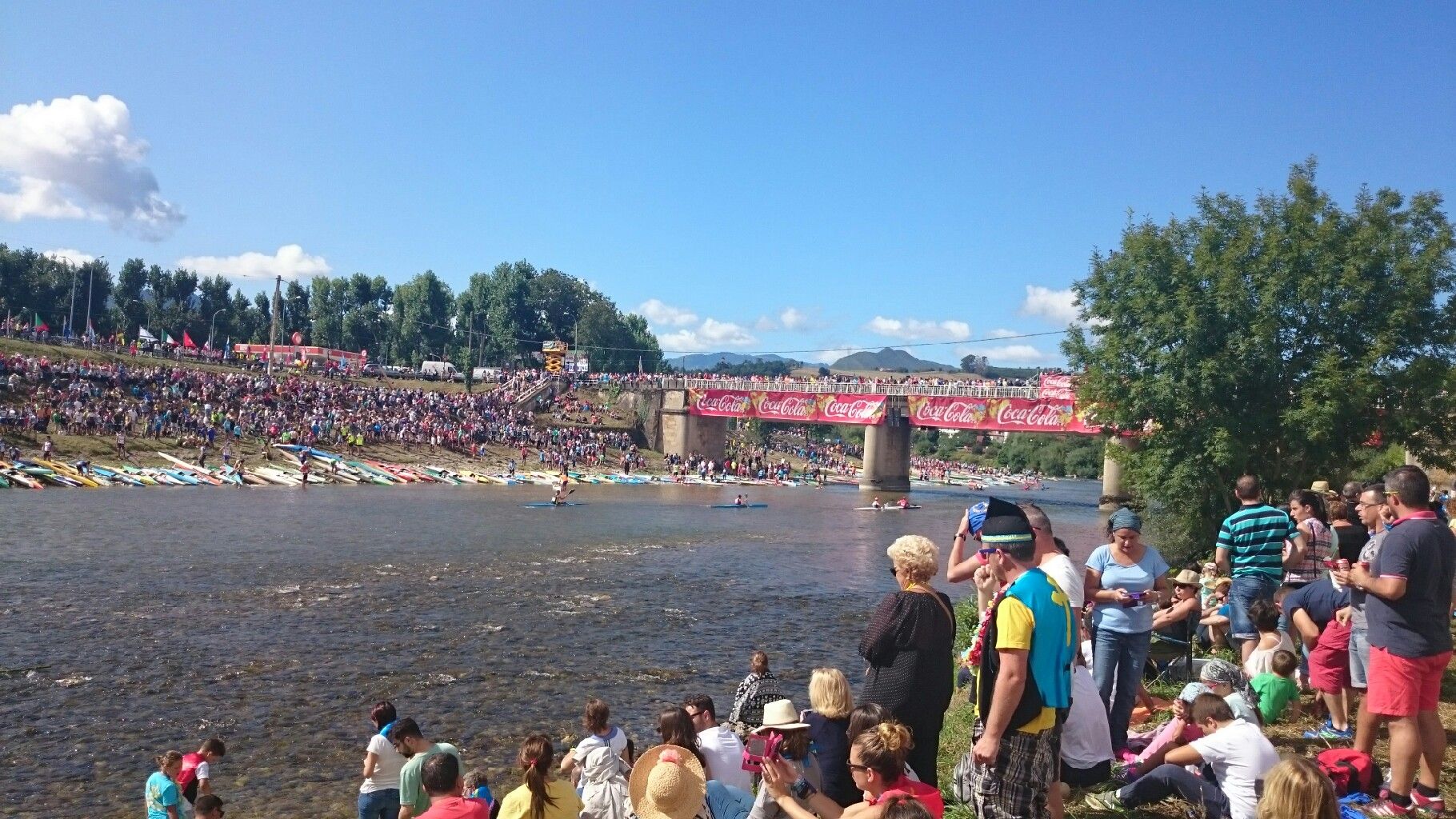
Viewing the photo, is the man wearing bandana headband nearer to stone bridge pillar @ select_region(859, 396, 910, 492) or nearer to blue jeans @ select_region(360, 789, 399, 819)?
blue jeans @ select_region(360, 789, 399, 819)

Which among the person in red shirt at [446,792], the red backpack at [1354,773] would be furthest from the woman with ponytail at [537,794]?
the red backpack at [1354,773]

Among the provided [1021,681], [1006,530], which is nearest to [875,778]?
[1021,681]

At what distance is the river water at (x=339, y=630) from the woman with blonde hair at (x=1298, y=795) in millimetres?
8836

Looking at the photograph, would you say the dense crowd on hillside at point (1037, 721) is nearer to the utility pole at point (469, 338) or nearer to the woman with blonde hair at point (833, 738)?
the woman with blonde hair at point (833, 738)

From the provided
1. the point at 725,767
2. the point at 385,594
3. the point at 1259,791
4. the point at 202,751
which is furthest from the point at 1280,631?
the point at 385,594

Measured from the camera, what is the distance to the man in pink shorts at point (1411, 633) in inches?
256

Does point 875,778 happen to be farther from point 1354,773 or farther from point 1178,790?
point 1354,773

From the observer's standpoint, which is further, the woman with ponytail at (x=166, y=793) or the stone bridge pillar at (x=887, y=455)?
the stone bridge pillar at (x=887, y=455)

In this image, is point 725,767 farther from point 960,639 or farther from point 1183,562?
point 1183,562

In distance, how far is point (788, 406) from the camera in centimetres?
7750

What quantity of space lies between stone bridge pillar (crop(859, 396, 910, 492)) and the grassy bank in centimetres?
6175

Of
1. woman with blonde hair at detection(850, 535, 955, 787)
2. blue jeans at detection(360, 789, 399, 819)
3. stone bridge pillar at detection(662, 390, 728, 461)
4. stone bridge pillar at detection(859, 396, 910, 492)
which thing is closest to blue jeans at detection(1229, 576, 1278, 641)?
woman with blonde hair at detection(850, 535, 955, 787)

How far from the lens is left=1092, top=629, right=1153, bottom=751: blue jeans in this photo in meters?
8.41

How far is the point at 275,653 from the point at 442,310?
11441cm
